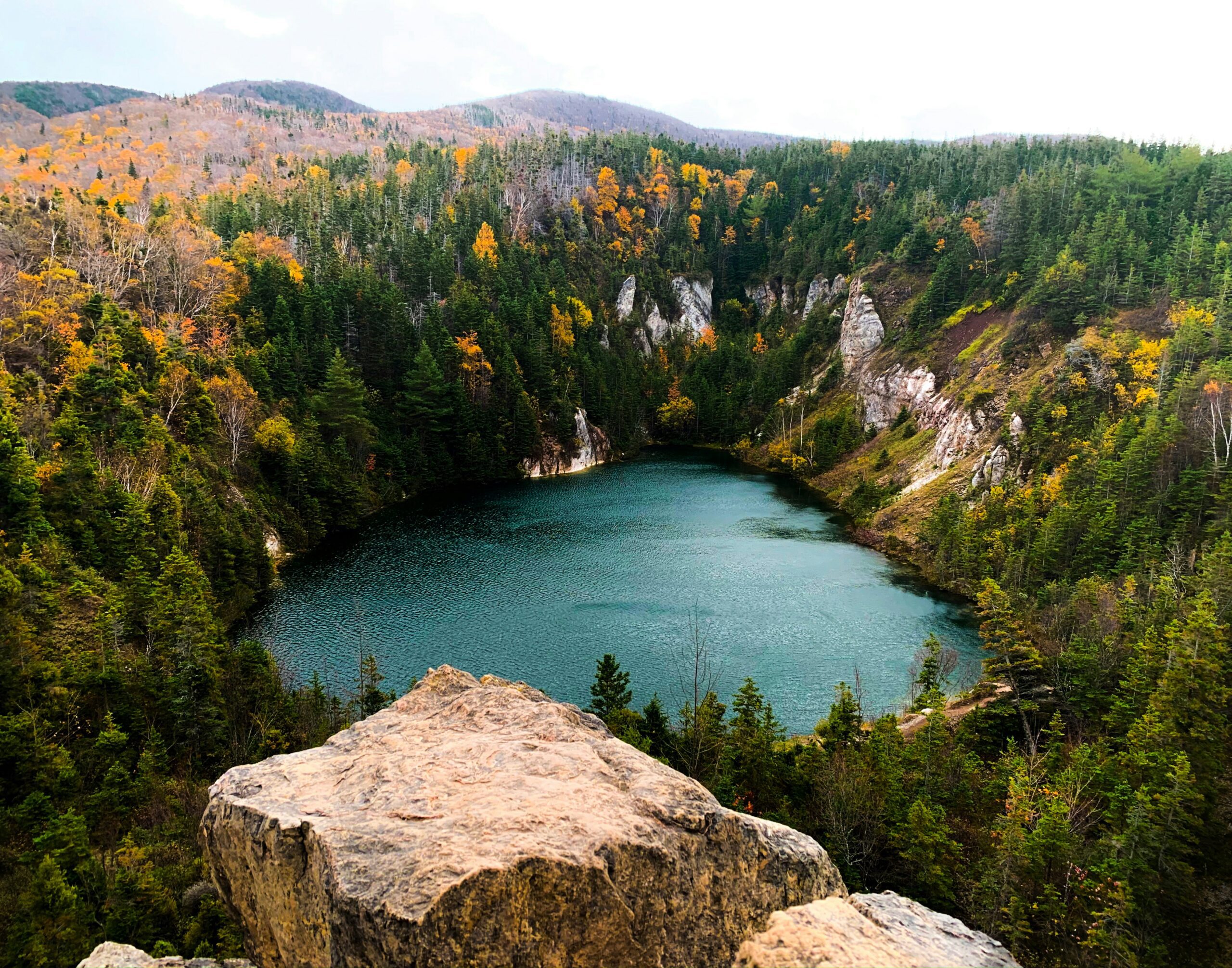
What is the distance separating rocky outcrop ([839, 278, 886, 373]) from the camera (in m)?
119

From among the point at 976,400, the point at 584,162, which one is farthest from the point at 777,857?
the point at 584,162

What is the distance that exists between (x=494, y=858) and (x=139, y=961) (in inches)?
289

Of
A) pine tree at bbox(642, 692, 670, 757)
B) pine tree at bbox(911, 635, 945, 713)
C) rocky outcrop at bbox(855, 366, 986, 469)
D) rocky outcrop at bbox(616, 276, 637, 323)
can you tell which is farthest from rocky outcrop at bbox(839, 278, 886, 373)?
pine tree at bbox(642, 692, 670, 757)

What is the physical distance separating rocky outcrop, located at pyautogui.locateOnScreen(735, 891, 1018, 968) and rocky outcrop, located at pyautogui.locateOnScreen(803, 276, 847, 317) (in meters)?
143

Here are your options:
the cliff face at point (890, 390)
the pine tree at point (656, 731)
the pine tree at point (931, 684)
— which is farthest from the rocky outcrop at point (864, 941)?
the cliff face at point (890, 390)

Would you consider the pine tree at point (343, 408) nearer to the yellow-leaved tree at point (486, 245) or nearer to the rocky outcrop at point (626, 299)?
the yellow-leaved tree at point (486, 245)

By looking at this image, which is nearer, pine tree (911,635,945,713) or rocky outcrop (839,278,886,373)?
pine tree (911,635,945,713)

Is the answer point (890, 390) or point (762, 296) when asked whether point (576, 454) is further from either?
point (762, 296)

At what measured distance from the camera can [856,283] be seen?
5118 inches

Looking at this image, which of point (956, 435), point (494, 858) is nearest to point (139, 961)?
point (494, 858)

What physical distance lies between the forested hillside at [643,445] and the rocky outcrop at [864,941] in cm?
976

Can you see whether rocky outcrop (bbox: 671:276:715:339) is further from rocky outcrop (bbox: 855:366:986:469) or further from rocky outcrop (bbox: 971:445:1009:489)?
rocky outcrop (bbox: 971:445:1009:489)

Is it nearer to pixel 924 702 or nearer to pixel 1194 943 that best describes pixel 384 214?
pixel 924 702

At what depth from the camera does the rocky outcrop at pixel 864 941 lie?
30.0 ft
